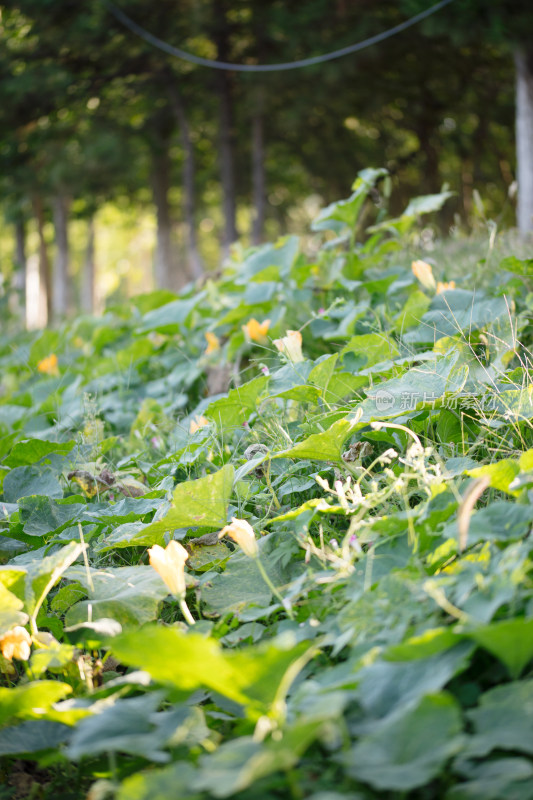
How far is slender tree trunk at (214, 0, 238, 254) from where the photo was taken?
1218 cm

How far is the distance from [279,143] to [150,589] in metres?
15.8

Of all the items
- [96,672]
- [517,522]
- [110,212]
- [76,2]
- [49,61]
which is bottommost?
[96,672]

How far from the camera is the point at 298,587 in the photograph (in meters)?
1.28

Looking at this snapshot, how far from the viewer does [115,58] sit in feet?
41.5

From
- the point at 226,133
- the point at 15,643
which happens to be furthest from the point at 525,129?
the point at 15,643

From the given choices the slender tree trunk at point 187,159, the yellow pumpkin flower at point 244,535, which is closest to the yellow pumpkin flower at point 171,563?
the yellow pumpkin flower at point 244,535

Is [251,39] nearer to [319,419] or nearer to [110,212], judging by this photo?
[110,212]

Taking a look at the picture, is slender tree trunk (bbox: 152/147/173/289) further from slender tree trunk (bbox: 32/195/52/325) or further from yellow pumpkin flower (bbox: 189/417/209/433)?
yellow pumpkin flower (bbox: 189/417/209/433)

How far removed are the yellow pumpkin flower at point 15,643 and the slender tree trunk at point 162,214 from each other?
1390 centimetres

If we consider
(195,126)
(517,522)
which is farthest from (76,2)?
(517,522)

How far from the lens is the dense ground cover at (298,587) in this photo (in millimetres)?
881

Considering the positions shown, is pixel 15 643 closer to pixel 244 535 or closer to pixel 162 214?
pixel 244 535

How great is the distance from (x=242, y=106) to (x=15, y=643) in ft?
47.0

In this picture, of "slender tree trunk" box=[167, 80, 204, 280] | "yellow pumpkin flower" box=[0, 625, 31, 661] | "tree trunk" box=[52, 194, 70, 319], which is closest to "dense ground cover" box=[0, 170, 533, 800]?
"yellow pumpkin flower" box=[0, 625, 31, 661]
